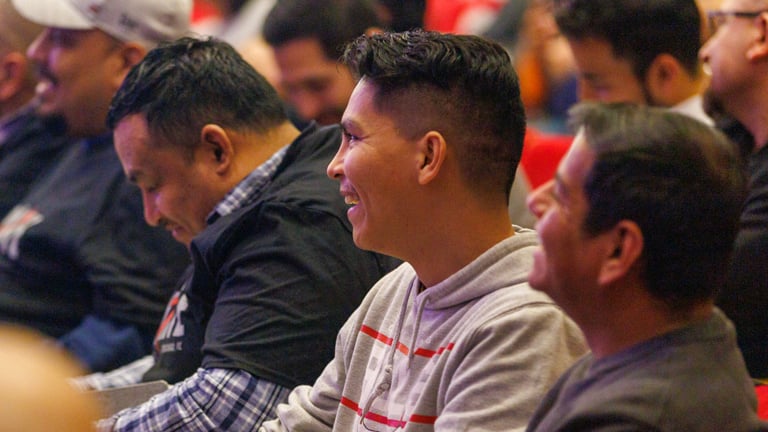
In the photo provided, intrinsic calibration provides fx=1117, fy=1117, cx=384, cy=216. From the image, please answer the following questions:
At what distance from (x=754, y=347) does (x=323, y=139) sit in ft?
2.83

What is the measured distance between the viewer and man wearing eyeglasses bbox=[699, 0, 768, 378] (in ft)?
6.29

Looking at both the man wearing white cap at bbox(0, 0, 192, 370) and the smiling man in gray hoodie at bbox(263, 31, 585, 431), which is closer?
the smiling man in gray hoodie at bbox(263, 31, 585, 431)

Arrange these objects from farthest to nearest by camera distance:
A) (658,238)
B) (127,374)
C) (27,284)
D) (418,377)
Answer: (27,284) < (127,374) < (418,377) < (658,238)

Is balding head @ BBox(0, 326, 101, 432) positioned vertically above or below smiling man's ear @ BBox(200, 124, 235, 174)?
above

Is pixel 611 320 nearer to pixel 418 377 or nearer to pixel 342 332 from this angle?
pixel 418 377

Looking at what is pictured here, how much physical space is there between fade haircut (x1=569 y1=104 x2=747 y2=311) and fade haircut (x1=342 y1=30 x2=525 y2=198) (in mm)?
356

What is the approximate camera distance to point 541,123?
187 inches

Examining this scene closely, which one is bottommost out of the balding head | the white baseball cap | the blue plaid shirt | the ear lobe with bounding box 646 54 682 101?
the blue plaid shirt

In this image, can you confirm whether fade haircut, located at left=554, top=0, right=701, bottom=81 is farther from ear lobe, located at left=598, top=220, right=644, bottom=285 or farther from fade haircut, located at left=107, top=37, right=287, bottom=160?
ear lobe, located at left=598, top=220, right=644, bottom=285

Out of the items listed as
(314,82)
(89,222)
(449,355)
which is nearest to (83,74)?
(89,222)

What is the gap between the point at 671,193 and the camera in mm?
1152

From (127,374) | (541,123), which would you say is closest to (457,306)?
(127,374)

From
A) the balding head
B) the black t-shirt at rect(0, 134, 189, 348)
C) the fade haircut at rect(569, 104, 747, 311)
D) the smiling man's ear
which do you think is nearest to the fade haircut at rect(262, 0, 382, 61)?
the black t-shirt at rect(0, 134, 189, 348)

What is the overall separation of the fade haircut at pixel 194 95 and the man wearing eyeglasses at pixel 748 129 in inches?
35.0
